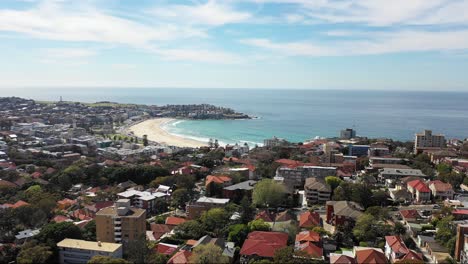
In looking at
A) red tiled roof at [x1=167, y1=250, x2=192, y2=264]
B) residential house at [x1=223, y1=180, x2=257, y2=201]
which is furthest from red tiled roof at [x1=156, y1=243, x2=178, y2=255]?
residential house at [x1=223, y1=180, x2=257, y2=201]

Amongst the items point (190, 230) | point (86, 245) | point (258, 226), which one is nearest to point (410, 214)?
point (258, 226)

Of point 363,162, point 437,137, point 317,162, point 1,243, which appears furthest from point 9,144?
point 437,137

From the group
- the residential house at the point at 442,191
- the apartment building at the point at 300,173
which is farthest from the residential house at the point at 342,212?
the apartment building at the point at 300,173

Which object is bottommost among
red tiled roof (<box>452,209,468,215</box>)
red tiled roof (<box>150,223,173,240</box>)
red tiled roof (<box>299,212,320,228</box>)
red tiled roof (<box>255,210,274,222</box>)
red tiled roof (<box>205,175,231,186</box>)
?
red tiled roof (<box>150,223,173,240</box>)

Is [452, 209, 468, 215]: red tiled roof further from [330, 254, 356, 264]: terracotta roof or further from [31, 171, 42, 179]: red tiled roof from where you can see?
[31, 171, 42, 179]: red tiled roof

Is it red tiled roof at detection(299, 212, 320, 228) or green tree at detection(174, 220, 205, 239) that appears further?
red tiled roof at detection(299, 212, 320, 228)

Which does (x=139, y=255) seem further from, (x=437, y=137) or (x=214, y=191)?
(x=437, y=137)

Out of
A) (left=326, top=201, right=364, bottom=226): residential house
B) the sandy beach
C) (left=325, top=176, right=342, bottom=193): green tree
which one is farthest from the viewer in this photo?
the sandy beach
